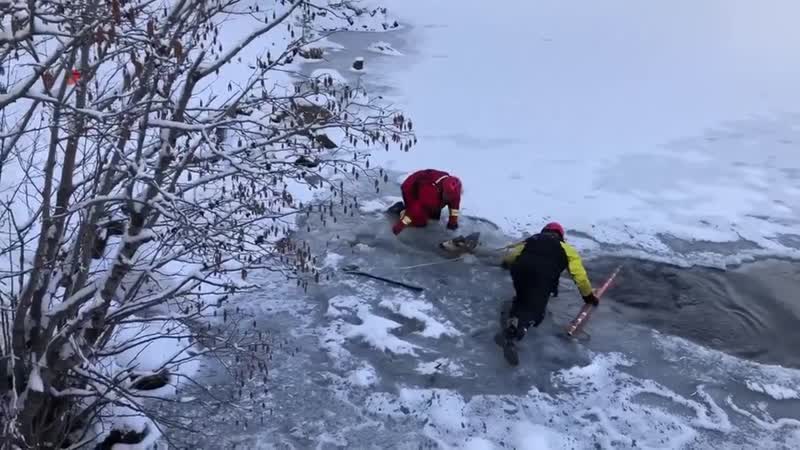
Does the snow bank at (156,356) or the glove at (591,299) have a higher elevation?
the glove at (591,299)

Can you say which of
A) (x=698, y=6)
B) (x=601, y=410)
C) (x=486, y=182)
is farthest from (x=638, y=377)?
(x=698, y=6)

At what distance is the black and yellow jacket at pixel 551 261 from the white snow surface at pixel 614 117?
5.78 ft

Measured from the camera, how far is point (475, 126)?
1263cm

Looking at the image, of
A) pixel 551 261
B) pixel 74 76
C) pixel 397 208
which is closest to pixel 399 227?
pixel 397 208

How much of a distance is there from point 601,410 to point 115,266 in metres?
4.09

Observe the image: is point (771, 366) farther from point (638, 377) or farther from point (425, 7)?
point (425, 7)

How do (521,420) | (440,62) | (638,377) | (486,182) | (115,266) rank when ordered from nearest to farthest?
(115,266) → (521,420) → (638,377) → (486,182) → (440,62)

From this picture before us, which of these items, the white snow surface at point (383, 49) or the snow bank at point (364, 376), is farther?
the white snow surface at point (383, 49)

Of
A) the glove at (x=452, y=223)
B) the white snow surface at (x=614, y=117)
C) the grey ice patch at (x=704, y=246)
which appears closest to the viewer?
the glove at (x=452, y=223)

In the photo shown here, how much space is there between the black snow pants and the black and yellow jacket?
28 mm

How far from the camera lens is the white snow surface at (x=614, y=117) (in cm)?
984

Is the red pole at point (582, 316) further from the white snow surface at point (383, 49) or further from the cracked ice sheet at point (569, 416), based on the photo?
the white snow surface at point (383, 49)

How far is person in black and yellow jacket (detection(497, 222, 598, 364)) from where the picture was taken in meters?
6.89

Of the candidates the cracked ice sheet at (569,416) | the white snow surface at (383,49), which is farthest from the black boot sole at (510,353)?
the white snow surface at (383,49)
